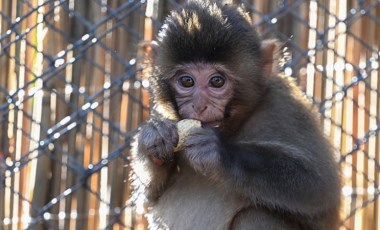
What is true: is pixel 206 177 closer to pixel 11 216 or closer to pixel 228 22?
pixel 228 22

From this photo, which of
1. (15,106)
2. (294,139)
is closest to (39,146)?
(15,106)

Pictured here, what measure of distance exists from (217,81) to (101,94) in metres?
1.11

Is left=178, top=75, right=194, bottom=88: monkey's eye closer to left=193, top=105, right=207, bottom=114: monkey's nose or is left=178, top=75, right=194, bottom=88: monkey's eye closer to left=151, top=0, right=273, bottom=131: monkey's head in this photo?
left=151, top=0, right=273, bottom=131: monkey's head

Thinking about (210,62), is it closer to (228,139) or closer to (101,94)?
(228,139)

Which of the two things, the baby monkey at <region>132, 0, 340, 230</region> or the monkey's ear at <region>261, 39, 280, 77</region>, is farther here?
the monkey's ear at <region>261, 39, 280, 77</region>

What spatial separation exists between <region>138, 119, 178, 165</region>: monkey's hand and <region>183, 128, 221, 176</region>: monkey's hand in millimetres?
86

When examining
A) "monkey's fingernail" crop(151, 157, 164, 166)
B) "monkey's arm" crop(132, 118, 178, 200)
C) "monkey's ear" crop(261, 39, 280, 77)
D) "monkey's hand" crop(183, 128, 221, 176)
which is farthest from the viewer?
"monkey's ear" crop(261, 39, 280, 77)

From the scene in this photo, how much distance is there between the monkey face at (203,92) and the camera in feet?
16.0

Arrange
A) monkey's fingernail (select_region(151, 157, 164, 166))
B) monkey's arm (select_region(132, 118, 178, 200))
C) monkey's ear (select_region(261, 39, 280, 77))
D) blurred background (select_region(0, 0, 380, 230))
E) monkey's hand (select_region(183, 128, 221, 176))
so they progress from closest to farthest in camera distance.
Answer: monkey's hand (select_region(183, 128, 221, 176)) < monkey's arm (select_region(132, 118, 178, 200)) < monkey's fingernail (select_region(151, 157, 164, 166)) < monkey's ear (select_region(261, 39, 280, 77)) < blurred background (select_region(0, 0, 380, 230))

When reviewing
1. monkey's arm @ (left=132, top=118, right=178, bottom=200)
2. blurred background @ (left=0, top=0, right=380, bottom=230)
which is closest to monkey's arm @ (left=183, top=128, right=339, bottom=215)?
monkey's arm @ (left=132, top=118, right=178, bottom=200)

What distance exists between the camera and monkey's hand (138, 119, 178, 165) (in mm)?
4898

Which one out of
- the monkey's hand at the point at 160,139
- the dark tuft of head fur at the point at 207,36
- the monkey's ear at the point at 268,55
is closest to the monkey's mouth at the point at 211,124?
the monkey's hand at the point at 160,139

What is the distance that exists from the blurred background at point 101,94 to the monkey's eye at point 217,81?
1.03 meters

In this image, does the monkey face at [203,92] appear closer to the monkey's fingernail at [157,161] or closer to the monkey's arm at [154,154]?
the monkey's arm at [154,154]
